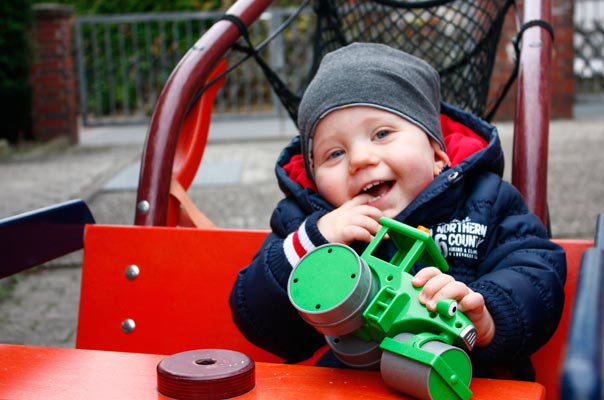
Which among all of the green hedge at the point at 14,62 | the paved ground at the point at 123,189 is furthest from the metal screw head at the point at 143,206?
the green hedge at the point at 14,62

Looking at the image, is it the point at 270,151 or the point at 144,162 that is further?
the point at 270,151

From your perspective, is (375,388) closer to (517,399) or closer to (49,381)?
(517,399)

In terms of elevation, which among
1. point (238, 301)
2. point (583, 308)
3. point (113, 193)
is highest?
point (583, 308)

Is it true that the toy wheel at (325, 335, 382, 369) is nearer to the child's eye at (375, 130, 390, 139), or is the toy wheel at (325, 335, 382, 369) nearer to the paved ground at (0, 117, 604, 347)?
the child's eye at (375, 130, 390, 139)

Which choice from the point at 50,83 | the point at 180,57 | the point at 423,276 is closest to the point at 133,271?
the point at 423,276

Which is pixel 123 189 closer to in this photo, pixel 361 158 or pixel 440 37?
pixel 440 37

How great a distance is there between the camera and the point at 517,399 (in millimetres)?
1040

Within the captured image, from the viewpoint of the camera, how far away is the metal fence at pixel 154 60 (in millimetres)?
10133

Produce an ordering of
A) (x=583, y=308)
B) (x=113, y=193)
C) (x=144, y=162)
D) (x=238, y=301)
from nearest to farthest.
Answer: (x=583, y=308) < (x=238, y=301) < (x=144, y=162) < (x=113, y=193)

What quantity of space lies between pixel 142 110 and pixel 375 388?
10544 millimetres

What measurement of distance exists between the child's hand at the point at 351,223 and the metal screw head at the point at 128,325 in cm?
49

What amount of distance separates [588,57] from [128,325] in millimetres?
9969

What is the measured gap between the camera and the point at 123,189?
5422mm

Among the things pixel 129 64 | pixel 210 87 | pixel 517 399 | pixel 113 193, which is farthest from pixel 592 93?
pixel 517 399
